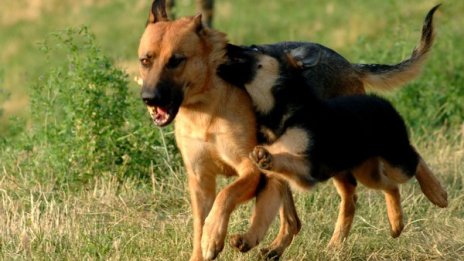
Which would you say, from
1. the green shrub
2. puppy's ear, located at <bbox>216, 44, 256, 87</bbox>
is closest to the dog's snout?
puppy's ear, located at <bbox>216, 44, 256, 87</bbox>


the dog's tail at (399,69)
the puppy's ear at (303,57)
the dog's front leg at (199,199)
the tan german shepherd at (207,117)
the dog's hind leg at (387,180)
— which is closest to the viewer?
the tan german shepherd at (207,117)

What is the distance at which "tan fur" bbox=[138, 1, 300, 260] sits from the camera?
6852 millimetres

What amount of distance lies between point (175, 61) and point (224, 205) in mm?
931

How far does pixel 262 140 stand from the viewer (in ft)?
22.9

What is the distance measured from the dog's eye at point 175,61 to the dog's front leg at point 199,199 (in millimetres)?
740

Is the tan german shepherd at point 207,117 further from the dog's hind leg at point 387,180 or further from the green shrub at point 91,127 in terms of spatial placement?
the green shrub at point 91,127

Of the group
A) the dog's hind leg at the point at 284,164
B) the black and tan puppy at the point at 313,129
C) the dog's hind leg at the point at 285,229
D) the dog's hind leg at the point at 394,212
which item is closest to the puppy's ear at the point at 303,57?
the black and tan puppy at the point at 313,129

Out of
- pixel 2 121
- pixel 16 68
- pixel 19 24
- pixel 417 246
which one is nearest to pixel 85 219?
pixel 417 246

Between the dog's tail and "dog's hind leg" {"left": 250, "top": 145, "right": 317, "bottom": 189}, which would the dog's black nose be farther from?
the dog's tail

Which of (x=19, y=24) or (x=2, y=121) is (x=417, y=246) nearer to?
(x=2, y=121)

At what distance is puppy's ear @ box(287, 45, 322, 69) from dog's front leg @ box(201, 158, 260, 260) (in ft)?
2.22

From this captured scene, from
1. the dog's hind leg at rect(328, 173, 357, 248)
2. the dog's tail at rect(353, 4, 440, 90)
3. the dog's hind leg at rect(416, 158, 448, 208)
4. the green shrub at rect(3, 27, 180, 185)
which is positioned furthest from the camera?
the green shrub at rect(3, 27, 180, 185)

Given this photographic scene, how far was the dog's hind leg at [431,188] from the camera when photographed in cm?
812

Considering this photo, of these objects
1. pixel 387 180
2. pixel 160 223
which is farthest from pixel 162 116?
pixel 387 180
